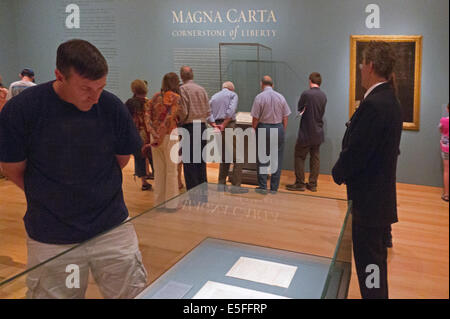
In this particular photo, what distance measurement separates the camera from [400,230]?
4.36 metres

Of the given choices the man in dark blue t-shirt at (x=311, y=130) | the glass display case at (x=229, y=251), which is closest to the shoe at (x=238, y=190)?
the glass display case at (x=229, y=251)

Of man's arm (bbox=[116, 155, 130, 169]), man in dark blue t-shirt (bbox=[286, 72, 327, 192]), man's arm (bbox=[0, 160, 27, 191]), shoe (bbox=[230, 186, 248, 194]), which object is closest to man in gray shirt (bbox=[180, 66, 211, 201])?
man in dark blue t-shirt (bbox=[286, 72, 327, 192])

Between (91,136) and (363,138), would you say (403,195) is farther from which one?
(91,136)

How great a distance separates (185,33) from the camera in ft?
22.8

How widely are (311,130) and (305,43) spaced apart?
4.77ft

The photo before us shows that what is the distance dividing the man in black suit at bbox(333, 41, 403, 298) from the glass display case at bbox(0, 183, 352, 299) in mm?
384

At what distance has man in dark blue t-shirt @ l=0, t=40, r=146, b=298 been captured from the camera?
62.7 inches

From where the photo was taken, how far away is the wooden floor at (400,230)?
118 inches

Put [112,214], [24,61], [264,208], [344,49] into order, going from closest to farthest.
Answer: [112,214] → [264,208] → [24,61] → [344,49]

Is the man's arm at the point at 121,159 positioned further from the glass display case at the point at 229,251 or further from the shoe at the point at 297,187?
the shoe at the point at 297,187

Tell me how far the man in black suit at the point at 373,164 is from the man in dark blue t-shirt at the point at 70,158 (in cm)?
122

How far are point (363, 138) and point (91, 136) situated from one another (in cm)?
136

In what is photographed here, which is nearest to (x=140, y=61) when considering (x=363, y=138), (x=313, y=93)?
(x=313, y=93)

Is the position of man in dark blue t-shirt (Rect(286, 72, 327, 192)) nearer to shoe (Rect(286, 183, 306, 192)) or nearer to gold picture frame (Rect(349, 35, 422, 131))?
shoe (Rect(286, 183, 306, 192))
